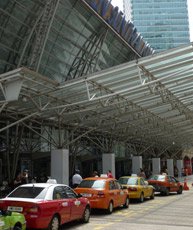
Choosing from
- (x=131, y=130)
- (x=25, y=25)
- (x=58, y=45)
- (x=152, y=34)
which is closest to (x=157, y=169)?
(x=131, y=130)

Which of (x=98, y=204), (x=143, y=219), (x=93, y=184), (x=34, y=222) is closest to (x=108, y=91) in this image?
(x=93, y=184)

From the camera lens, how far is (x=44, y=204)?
10.6m

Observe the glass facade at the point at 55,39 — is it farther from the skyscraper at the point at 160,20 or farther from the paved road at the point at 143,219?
the skyscraper at the point at 160,20

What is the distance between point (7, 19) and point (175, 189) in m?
15.4

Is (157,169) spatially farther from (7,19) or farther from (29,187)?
(29,187)

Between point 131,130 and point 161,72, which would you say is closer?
point 161,72

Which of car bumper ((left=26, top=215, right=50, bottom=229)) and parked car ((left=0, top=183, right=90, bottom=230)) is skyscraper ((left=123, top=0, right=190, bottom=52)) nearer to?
parked car ((left=0, top=183, right=90, bottom=230))

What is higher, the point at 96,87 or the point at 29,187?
the point at 96,87

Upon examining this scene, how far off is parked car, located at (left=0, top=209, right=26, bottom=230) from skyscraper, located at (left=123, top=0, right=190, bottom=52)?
115m

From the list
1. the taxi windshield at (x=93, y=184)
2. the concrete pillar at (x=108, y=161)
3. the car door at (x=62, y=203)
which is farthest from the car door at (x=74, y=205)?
the concrete pillar at (x=108, y=161)

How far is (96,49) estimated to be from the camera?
30.6 meters

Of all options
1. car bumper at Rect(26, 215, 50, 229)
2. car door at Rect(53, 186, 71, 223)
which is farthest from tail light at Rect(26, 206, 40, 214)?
car door at Rect(53, 186, 71, 223)

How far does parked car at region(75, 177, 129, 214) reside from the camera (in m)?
15.0

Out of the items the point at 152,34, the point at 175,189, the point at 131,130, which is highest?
the point at 152,34
